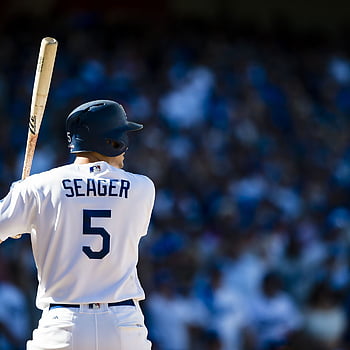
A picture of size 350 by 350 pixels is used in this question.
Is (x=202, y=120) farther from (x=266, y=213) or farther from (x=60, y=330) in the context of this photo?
(x=60, y=330)

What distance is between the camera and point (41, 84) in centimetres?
394

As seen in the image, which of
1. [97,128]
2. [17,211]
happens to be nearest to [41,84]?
[97,128]

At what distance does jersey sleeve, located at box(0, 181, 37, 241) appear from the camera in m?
3.55

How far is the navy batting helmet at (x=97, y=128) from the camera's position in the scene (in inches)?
145

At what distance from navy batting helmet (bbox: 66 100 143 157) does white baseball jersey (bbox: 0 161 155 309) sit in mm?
123

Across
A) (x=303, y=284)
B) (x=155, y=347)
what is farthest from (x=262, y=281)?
(x=155, y=347)

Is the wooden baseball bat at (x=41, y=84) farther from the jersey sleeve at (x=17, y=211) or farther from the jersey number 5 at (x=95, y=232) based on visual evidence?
the jersey number 5 at (x=95, y=232)

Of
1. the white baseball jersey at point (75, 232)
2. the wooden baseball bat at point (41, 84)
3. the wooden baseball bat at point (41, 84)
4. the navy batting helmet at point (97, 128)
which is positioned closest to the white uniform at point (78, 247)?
the white baseball jersey at point (75, 232)

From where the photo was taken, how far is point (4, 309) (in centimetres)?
717

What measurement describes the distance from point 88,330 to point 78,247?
0.31 meters

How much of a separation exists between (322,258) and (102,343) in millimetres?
5852

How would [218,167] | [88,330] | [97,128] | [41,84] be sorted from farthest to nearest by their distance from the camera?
1. [218,167]
2. [41,84]
3. [97,128]
4. [88,330]

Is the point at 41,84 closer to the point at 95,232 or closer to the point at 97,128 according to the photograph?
the point at 97,128

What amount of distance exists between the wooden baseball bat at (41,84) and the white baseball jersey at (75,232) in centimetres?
37
